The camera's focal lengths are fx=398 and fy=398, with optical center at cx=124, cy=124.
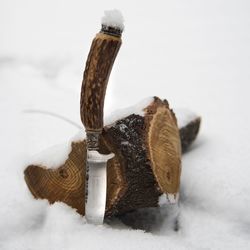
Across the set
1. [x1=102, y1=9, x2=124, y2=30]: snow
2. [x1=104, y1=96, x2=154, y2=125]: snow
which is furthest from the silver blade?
[x1=102, y1=9, x2=124, y2=30]: snow

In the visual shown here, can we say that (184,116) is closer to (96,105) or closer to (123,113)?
(123,113)

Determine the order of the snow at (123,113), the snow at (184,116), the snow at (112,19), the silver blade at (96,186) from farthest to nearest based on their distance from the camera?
the snow at (184,116)
the snow at (123,113)
the silver blade at (96,186)
the snow at (112,19)

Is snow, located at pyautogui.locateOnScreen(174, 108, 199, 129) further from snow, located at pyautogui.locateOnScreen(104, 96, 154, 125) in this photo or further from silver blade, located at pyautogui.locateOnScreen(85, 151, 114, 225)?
silver blade, located at pyautogui.locateOnScreen(85, 151, 114, 225)

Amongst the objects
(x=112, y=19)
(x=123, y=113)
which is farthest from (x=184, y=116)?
(x=112, y=19)

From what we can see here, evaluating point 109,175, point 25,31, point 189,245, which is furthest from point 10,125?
point 25,31

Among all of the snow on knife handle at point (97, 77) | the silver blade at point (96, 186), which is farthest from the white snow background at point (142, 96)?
the snow on knife handle at point (97, 77)

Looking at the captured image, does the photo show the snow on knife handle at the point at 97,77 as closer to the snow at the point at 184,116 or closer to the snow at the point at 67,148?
the snow at the point at 67,148
